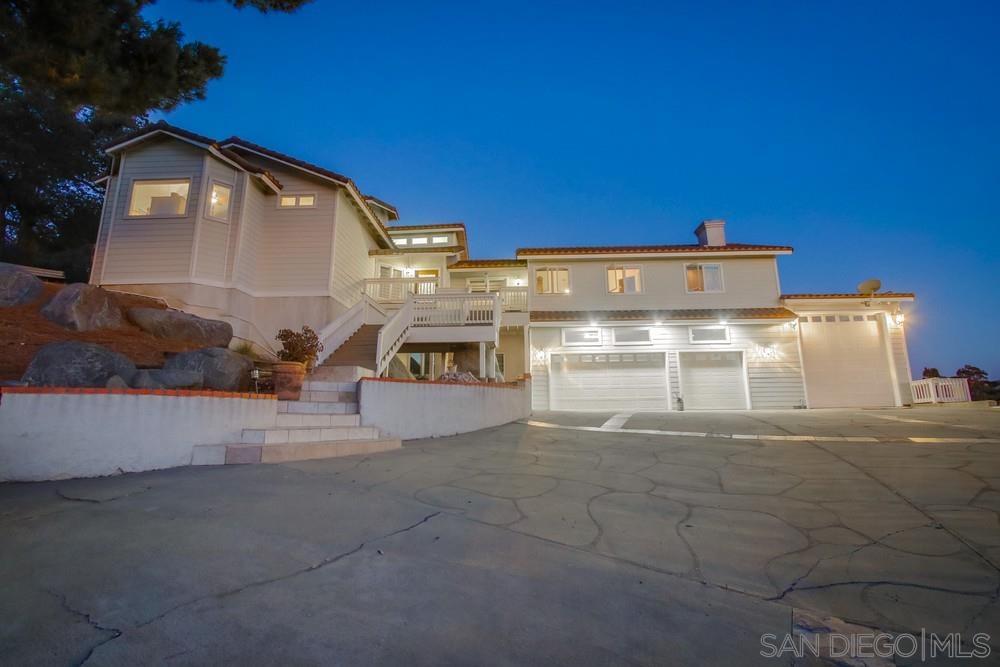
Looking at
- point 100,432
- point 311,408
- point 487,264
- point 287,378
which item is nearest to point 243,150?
point 487,264

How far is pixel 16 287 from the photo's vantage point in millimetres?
7969

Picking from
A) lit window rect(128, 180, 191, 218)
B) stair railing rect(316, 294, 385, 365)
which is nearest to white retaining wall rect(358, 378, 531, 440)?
stair railing rect(316, 294, 385, 365)

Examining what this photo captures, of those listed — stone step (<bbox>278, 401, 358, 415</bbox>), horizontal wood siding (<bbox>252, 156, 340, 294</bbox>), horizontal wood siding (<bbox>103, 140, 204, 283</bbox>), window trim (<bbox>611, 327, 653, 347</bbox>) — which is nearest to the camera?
stone step (<bbox>278, 401, 358, 415</bbox>)

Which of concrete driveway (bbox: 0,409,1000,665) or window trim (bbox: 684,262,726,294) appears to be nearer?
concrete driveway (bbox: 0,409,1000,665)

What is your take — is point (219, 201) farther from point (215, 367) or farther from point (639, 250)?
point (639, 250)

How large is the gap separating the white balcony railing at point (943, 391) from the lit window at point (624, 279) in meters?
9.95

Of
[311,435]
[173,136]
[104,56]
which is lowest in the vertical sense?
[311,435]

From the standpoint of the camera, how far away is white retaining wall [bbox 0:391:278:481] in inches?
136

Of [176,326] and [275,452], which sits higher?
[176,326]

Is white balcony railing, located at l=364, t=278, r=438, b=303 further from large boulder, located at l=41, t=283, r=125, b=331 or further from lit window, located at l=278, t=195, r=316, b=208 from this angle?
large boulder, located at l=41, t=283, r=125, b=331

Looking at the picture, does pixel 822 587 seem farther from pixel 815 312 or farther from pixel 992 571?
pixel 815 312

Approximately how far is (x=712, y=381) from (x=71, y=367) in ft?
53.5

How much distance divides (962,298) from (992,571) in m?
142

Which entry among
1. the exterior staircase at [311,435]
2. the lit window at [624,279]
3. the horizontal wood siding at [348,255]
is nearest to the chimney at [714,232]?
the lit window at [624,279]
